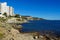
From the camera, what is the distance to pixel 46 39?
34875mm

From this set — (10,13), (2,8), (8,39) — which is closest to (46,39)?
(8,39)

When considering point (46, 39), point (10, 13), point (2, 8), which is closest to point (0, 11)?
point (2, 8)

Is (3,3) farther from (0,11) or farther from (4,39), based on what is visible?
(4,39)

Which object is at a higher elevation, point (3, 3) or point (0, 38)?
point (3, 3)

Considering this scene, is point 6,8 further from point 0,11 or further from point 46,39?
point 46,39

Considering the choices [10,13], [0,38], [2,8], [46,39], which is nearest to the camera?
[0,38]

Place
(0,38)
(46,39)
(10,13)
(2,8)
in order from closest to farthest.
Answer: (0,38) < (46,39) < (2,8) < (10,13)

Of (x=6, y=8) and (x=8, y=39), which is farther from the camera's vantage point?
(x=6, y=8)

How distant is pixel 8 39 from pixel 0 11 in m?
154

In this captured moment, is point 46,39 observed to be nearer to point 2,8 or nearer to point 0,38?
point 0,38

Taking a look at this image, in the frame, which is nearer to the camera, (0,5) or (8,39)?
(8,39)

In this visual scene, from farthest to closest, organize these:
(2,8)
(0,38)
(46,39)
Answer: (2,8) → (46,39) → (0,38)

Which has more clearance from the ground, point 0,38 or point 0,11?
point 0,11

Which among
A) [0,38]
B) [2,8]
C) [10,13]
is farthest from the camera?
[10,13]
